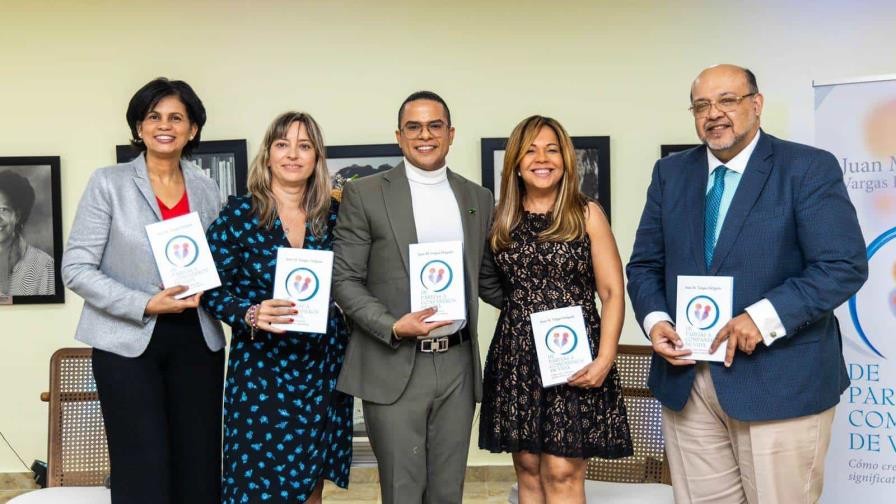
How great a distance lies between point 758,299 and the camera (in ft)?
7.71

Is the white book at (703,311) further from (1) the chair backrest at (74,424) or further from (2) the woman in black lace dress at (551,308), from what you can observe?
(1) the chair backrest at (74,424)

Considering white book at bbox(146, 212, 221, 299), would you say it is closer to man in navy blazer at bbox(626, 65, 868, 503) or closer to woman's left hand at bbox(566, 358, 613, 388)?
woman's left hand at bbox(566, 358, 613, 388)

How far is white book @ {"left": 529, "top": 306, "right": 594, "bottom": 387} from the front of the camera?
261 centimetres

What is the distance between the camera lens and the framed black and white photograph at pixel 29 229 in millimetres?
4797

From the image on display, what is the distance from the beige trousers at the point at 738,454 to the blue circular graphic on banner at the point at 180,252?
5.28 ft

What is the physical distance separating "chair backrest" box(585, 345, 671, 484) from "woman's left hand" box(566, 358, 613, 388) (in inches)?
14.9

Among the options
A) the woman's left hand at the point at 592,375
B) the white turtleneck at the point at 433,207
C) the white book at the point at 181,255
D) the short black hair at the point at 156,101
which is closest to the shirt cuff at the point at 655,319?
the woman's left hand at the point at 592,375

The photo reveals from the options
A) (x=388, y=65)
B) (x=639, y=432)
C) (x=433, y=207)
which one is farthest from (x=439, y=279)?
(x=388, y=65)

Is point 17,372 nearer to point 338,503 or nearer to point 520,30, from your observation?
point 338,503

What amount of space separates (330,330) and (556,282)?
796 millimetres

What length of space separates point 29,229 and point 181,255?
2.77 meters

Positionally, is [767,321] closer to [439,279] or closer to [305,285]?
[439,279]

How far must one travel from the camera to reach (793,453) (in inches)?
92.1

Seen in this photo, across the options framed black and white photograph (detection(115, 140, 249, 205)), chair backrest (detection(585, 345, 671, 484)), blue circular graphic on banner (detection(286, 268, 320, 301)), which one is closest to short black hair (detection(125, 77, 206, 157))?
blue circular graphic on banner (detection(286, 268, 320, 301))
